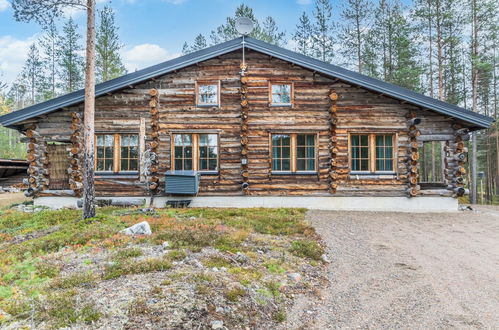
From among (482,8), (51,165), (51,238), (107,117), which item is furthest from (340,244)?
(482,8)

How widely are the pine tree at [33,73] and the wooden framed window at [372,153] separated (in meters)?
36.7

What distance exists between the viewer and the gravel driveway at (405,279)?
371 cm

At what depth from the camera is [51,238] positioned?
20.9 ft

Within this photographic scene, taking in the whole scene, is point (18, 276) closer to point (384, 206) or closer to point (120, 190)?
point (120, 190)

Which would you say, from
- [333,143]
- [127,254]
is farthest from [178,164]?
[127,254]

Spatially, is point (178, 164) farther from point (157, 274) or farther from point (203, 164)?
point (157, 274)

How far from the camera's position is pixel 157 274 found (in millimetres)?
4371

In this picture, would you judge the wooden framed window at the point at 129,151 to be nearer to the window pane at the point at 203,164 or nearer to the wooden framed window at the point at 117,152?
the wooden framed window at the point at 117,152

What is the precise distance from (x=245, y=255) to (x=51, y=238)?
4468 mm

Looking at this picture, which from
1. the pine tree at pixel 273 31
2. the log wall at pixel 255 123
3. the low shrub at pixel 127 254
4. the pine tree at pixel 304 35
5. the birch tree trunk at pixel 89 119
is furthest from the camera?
the pine tree at pixel 273 31

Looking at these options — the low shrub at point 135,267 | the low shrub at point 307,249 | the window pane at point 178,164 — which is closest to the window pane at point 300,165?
the window pane at point 178,164

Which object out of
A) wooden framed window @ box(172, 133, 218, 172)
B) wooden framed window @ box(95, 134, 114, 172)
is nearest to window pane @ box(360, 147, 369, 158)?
wooden framed window @ box(172, 133, 218, 172)

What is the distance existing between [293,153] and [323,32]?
1791cm

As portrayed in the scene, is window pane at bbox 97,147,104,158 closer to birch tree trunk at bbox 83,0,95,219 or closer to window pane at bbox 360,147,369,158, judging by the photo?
birch tree trunk at bbox 83,0,95,219
